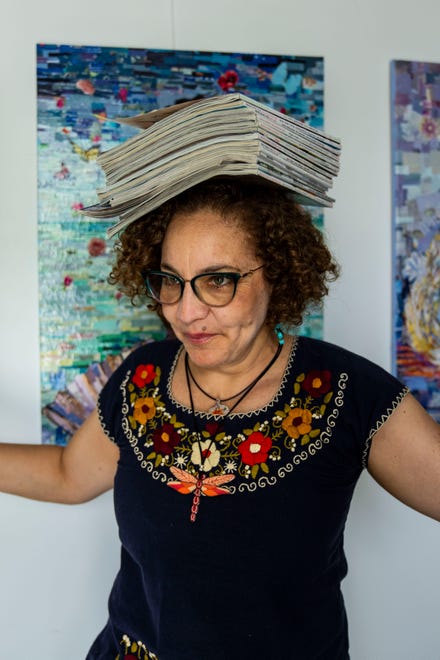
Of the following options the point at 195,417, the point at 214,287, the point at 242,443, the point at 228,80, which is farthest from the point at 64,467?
the point at 228,80

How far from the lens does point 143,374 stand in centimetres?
145

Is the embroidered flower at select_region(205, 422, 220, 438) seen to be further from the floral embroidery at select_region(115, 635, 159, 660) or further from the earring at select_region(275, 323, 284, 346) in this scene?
the floral embroidery at select_region(115, 635, 159, 660)

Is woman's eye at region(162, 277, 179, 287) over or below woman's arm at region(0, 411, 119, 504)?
over

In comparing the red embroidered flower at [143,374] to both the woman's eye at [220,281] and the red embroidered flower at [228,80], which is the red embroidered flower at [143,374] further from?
the red embroidered flower at [228,80]

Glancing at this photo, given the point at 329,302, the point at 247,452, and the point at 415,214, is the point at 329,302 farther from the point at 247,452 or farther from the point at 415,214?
the point at 247,452

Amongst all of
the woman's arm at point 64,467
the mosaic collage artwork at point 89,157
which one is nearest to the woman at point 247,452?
the woman's arm at point 64,467

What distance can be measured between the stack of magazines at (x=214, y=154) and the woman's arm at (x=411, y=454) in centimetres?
44

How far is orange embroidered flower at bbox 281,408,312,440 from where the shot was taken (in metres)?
1.25

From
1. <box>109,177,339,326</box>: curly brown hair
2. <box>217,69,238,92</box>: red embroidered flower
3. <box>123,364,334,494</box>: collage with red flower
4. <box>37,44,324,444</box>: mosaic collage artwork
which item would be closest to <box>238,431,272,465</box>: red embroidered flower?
<box>123,364,334,494</box>: collage with red flower

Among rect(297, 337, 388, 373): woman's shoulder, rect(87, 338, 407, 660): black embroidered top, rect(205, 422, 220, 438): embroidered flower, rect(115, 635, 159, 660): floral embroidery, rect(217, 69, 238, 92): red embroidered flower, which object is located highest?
rect(217, 69, 238, 92): red embroidered flower

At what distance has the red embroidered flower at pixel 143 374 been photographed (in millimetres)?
1433

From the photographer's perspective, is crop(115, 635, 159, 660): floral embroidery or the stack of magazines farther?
crop(115, 635, 159, 660): floral embroidery

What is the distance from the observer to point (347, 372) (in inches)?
50.6

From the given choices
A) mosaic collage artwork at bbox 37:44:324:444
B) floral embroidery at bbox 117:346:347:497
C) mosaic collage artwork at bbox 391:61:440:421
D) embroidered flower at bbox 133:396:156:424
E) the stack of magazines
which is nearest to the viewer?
the stack of magazines
